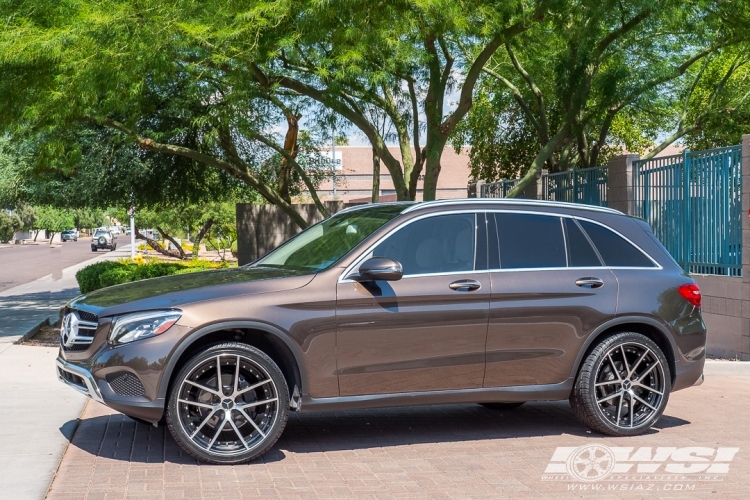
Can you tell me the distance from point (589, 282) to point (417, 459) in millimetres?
1962

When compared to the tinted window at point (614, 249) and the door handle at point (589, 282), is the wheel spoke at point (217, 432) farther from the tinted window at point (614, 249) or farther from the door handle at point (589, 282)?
the tinted window at point (614, 249)

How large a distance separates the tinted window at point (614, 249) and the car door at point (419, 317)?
1.04 m

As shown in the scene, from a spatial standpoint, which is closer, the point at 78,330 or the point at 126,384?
the point at 126,384

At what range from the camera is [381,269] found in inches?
268

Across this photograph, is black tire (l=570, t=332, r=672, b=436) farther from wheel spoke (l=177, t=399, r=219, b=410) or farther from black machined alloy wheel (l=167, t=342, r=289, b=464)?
wheel spoke (l=177, t=399, r=219, b=410)

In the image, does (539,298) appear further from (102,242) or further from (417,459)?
(102,242)

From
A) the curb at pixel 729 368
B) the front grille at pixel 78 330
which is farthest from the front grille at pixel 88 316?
the curb at pixel 729 368

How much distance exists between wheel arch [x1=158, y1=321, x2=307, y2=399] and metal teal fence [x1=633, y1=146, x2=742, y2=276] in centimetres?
735

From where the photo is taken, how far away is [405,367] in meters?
7.06

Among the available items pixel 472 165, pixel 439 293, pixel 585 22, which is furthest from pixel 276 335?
pixel 472 165

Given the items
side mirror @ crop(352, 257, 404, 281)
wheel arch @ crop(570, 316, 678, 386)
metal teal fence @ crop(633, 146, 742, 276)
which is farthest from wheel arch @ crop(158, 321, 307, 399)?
metal teal fence @ crop(633, 146, 742, 276)

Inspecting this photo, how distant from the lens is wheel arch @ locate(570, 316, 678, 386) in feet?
25.0

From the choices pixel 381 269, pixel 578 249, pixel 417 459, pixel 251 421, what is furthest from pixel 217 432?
pixel 578 249

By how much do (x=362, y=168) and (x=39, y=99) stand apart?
4845 cm
